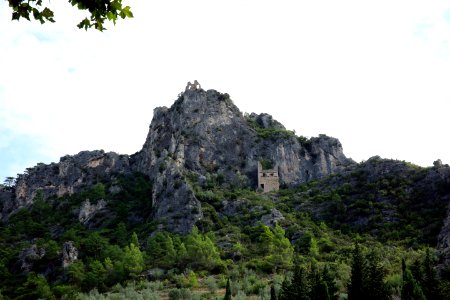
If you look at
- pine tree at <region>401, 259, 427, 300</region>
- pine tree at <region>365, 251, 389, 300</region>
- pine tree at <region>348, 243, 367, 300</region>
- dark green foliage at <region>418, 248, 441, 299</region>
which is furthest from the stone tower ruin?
pine tree at <region>401, 259, 427, 300</region>

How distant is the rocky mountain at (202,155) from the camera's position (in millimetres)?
94062

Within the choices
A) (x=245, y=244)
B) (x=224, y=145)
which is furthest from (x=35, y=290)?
(x=224, y=145)

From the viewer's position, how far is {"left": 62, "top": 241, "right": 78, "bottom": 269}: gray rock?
56.2m

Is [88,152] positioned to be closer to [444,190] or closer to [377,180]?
[377,180]

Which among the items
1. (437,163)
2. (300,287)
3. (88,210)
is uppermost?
(437,163)

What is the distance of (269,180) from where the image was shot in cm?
9338

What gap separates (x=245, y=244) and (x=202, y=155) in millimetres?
36877

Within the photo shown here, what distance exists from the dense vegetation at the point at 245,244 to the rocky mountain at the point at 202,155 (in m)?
5.24

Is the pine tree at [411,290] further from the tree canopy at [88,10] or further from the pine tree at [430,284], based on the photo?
the tree canopy at [88,10]

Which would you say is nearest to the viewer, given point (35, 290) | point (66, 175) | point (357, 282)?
point (357, 282)

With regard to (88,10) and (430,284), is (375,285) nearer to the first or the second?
(430,284)

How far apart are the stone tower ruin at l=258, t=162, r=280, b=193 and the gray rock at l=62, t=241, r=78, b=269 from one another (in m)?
42.0

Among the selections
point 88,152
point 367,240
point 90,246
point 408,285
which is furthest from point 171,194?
point 408,285

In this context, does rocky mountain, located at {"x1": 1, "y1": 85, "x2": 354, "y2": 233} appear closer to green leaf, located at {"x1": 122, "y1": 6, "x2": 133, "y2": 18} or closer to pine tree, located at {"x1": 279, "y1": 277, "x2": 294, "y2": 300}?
pine tree, located at {"x1": 279, "y1": 277, "x2": 294, "y2": 300}
